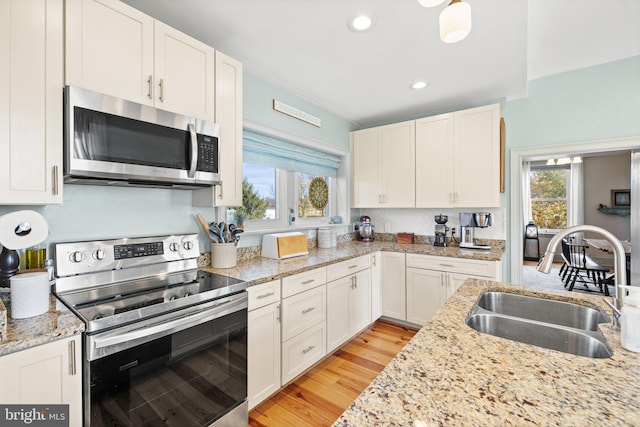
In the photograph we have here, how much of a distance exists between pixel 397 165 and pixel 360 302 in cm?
164

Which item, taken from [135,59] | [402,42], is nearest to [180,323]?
[135,59]

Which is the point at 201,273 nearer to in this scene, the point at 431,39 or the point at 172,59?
the point at 172,59

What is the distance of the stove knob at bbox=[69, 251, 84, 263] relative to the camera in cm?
152

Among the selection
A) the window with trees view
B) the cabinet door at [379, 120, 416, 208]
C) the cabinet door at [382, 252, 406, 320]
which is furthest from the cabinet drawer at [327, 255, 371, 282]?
the window with trees view

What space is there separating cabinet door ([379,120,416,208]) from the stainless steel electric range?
231 centimetres

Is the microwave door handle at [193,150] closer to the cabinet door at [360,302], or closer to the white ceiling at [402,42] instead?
the white ceiling at [402,42]

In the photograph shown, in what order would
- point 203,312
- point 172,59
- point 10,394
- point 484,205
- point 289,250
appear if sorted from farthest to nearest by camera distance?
point 484,205 < point 289,250 < point 172,59 < point 203,312 < point 10,394

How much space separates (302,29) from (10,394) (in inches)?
87.1

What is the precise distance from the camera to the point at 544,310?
1.37 m

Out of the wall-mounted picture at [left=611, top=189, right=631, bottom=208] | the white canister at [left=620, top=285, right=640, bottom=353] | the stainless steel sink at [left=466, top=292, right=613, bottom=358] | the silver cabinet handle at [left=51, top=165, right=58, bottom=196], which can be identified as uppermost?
the wall-mounted picture at [left=611, top=189, right=631, bottom=208]

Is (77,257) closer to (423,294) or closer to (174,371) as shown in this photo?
(174,371)

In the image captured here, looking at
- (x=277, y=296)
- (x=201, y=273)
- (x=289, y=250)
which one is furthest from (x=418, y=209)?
(x=201, y=273)

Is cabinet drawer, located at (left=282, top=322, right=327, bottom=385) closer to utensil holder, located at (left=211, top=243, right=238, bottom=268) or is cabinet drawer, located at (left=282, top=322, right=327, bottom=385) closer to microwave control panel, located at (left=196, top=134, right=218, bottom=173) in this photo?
utensil holder, located at (left=211, top=243, right=238, bottom=268)

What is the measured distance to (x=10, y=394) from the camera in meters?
0.95
